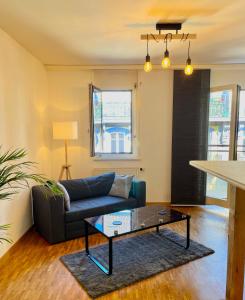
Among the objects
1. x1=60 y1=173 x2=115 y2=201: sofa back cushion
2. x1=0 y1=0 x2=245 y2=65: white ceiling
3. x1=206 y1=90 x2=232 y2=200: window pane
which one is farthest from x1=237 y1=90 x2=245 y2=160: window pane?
x1=60 y1=173 x2=115 y2=201: sofa back cushion

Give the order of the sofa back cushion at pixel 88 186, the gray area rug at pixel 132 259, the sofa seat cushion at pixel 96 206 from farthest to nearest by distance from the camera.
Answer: the sofa back cushion at pixel 88 186, the sofa seat cushion at pixel 96 206, the gray area rug at pixel 132 259

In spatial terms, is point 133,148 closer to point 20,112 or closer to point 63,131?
point 63,131

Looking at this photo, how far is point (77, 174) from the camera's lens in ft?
15.4

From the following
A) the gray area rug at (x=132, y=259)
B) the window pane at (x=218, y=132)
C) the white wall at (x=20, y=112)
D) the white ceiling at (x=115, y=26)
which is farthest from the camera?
the window pane at (x=218, y=132)

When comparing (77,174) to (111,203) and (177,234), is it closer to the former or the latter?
(111,203)

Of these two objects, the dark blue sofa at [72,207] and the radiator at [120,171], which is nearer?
the dark blue sofa at [72,207]

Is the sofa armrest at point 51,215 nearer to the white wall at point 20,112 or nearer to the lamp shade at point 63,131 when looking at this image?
the white wall at point 20,112

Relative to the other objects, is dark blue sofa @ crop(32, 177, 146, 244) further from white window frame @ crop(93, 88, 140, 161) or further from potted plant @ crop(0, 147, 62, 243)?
white window frame @ crop(93, 88, 140, 161)

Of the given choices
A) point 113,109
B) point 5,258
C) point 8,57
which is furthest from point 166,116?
point 5,258

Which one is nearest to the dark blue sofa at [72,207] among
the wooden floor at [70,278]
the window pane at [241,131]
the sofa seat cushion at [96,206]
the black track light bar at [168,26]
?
the sofa seat cushion at [96,206]

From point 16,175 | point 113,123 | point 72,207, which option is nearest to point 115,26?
point 16,175

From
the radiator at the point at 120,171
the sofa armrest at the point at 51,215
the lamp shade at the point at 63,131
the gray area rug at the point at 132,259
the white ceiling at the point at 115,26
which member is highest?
the white ceiling at the point at 115,26

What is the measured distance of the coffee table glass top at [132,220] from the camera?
261cm

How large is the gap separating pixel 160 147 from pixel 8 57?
2904mm
